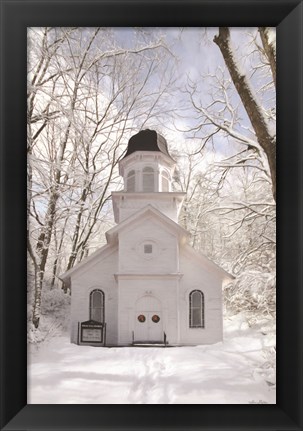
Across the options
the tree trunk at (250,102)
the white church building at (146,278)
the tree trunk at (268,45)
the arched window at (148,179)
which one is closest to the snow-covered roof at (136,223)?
A: the white church building at (146,278)

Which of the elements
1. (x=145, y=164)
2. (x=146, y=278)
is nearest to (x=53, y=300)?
(x=146, y=278)

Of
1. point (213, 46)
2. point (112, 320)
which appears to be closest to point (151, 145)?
point (213, 46)

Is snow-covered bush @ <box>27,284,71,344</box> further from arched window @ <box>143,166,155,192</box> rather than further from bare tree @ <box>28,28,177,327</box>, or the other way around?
arched window @ <box>143,166,155,192</box>

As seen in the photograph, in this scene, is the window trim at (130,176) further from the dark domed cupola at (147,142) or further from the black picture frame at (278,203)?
the black picture frame at (278,203)

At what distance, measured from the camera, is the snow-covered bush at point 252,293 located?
9.14 feet

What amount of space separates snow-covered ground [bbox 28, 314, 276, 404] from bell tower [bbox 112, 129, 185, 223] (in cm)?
77

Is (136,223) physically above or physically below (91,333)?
above

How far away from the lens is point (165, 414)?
2.67m

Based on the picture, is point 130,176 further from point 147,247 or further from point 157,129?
point 147,247

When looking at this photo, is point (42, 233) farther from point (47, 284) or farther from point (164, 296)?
point (164, 296)

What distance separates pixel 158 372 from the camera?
2729mm

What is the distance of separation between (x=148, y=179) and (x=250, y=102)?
0.73 m

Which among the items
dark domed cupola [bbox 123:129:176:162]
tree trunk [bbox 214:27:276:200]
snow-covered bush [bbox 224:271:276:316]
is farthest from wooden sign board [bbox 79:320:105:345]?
tree trunk [bbox 214:27:276:200]
